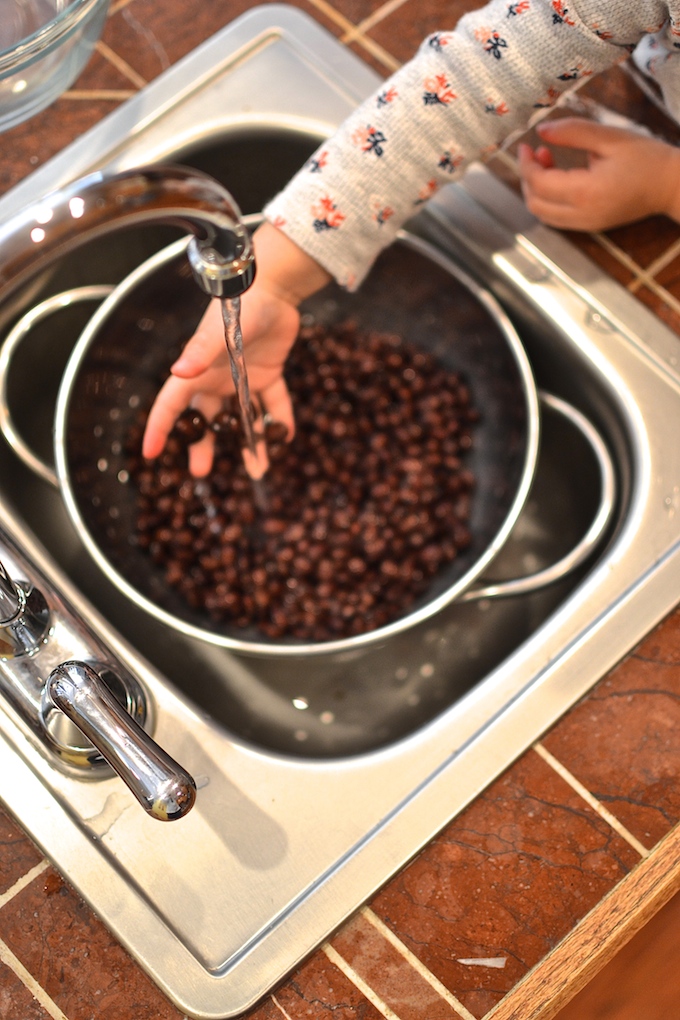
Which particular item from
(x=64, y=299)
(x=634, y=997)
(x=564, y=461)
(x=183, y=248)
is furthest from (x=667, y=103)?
(x=634, y=997)

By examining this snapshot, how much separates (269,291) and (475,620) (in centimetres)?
38

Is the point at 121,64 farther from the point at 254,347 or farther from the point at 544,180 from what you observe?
the point at 544,180

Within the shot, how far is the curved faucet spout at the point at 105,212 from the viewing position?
1.41 ft

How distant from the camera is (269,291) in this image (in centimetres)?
84

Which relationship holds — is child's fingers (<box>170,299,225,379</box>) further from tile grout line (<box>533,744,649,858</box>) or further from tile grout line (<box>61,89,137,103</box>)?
tile grout line (<box>533,744,649,858</box>)

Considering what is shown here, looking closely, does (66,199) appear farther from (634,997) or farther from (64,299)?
(634,997)

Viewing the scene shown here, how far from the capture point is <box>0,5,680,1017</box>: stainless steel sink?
674mm

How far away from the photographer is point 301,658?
0.80 m

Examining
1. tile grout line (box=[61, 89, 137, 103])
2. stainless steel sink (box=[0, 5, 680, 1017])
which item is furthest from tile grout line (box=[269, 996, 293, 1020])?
tile grout line (box=[61, 89, 137, 103])

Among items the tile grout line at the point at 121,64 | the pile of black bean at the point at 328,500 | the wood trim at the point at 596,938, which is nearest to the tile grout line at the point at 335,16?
the tile grout line at the point at 121,64

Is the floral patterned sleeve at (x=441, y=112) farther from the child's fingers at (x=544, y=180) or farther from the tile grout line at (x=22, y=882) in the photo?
the tile grout line at (x=22, y=882)

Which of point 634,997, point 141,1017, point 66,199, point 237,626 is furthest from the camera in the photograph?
point 237,626

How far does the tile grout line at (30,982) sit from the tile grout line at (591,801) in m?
0.40

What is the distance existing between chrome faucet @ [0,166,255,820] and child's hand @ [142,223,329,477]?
0.67 feet
